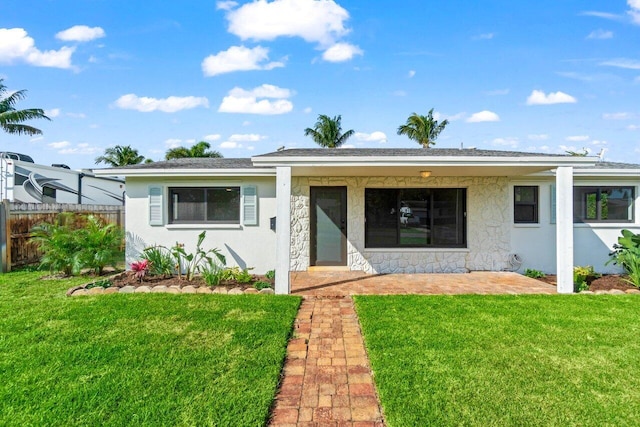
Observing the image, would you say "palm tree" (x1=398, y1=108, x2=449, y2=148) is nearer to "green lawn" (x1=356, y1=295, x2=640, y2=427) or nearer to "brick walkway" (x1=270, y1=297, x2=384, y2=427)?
"green lawn" (x1=356, y1=295, x2=640, y2=427)

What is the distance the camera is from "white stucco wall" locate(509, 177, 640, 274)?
→ 31.4 ft

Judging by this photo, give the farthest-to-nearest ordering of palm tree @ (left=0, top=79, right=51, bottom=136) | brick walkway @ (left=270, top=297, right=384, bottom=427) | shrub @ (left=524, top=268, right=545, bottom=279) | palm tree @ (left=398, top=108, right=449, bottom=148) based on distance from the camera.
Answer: palm tree @ (left=398, top=108, right=449, bottom=148) → palm tree @ (left=0, top=79, right=51, bottom=136) → shrub @ (left=524, top=268, right=545, bottom=279) → brick walkway @ (left=270, top=297, right=384, bottom=427)

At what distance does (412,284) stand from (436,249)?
2.08 metres

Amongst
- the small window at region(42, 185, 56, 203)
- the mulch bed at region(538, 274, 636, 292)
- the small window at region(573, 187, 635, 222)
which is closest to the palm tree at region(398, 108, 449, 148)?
the small window at region(573, 187, 635, 222)

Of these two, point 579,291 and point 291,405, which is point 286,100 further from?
point 291,405

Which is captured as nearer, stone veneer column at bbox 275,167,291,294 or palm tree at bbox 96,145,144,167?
stone veneer column at bbox 275,167,291,294

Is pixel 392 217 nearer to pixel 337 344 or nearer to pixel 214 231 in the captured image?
pixel 214 231

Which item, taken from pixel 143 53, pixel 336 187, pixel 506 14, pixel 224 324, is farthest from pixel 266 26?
pixel 224 324

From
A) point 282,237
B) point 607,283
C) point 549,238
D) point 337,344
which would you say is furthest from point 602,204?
point 337,344

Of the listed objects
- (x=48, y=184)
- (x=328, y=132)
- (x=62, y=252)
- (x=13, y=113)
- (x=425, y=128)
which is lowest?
(x=62, y=252)

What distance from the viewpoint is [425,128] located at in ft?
107

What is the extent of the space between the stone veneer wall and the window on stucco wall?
17 centimetres

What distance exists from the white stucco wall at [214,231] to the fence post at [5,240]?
3.53 m

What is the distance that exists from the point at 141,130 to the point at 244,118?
15.8 feet
